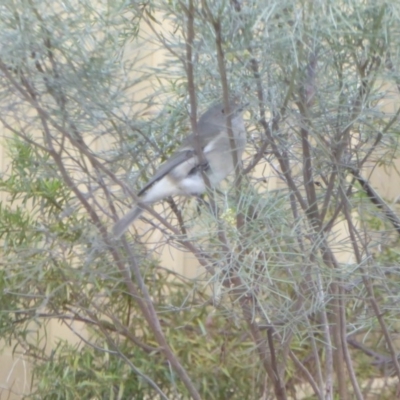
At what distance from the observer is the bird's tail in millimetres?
1229

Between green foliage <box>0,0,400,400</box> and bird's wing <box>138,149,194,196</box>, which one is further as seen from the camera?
bird's wing <box>138,149,194,196</box>

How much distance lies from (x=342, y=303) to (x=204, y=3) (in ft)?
1.73

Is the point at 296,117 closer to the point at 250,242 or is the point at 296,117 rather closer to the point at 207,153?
the point at 250,242

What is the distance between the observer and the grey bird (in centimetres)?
132

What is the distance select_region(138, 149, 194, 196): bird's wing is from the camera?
1318mm

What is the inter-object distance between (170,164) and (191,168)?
0.08 metres

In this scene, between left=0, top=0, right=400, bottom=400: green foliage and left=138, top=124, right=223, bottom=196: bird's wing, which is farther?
left=138, top=124, right=223, bottom=196: bird's wing

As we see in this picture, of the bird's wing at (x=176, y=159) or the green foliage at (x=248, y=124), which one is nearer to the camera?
the green foliage at (x=248, y=124)

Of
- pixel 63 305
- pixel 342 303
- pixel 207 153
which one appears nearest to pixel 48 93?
pixel 207 153

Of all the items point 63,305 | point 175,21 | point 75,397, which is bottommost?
point 75,397

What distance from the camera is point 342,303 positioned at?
1229mm

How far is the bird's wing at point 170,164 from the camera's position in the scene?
1318 millimetres

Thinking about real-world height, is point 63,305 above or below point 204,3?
below

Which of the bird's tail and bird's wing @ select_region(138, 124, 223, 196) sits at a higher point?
bird's wing @ select_region(138, 124, 223, 196)
